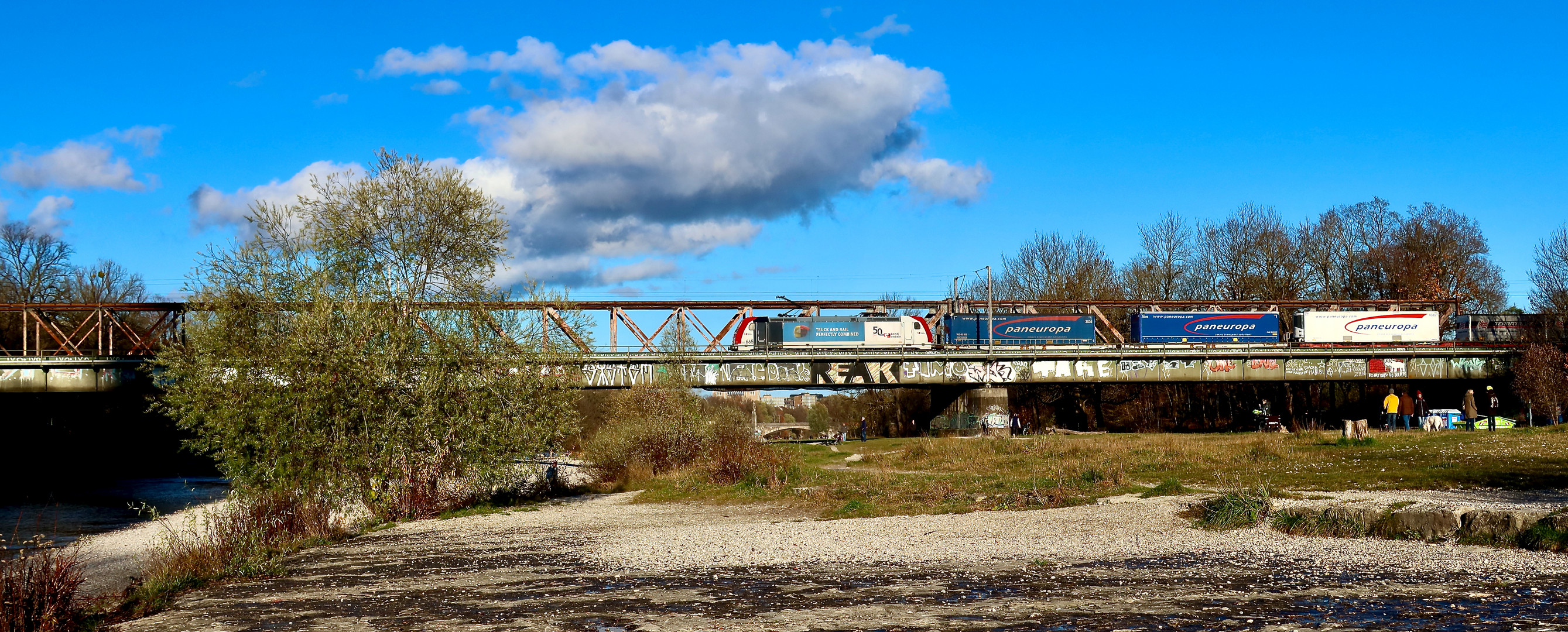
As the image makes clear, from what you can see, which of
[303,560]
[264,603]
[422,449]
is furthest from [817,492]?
[264,603]

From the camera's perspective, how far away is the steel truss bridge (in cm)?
5694

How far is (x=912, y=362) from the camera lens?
207 feet

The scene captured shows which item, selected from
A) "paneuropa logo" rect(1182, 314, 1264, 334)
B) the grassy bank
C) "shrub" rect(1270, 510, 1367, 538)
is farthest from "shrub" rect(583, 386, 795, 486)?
"paneuropa logo" rect(1182, 314, 1264, 334)

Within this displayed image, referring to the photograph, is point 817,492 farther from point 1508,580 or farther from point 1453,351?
point 1453,351

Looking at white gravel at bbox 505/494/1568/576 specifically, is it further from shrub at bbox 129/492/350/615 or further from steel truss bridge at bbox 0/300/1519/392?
steel truss bridge at bbox 0/300/1519/392

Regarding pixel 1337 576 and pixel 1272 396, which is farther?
pixel 1272 396

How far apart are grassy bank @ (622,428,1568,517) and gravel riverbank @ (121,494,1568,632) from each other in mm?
4279

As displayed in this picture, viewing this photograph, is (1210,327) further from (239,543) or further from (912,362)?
(239,543)

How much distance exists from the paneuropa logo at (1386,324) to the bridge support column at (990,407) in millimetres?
24346

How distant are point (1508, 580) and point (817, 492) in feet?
53.2

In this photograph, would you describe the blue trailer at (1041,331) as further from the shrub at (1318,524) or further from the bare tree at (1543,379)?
the shrub at (1318,524)

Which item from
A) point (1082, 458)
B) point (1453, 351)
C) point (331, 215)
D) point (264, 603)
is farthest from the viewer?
point (1453, 351)

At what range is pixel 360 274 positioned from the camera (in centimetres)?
2570

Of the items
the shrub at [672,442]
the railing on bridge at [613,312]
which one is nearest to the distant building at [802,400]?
the railing on bridge at [613,312]
